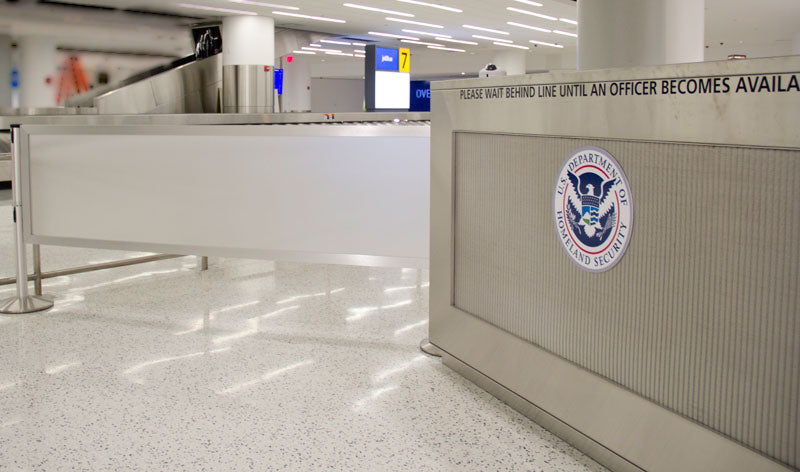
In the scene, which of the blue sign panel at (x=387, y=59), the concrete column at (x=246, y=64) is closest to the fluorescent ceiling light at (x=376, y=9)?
the concrete column at (x=246, y=64)

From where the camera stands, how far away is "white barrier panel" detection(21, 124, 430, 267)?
343 cm

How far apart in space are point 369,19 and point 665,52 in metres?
19.3

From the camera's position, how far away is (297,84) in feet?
116

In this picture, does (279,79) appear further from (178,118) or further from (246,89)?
(178,118)

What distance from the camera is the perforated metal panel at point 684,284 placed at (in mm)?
1565

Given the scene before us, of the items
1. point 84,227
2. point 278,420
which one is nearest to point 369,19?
point 84,227

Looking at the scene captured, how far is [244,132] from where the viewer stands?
3.64 m

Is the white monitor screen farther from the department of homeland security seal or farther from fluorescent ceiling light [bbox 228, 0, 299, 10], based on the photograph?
the department of homeland security seal

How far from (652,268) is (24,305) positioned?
137 inches

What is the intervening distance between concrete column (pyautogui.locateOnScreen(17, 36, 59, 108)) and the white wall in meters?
30.5

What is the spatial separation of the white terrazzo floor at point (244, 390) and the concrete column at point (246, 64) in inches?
674

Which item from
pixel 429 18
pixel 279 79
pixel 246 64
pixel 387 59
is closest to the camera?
pixel 387 59

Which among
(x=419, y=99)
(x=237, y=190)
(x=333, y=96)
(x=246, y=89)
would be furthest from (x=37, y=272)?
(x=333, y=96)

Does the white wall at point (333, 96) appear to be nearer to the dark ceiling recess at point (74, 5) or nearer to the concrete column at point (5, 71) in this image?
the dark ceiling recess at point (74, 5)
